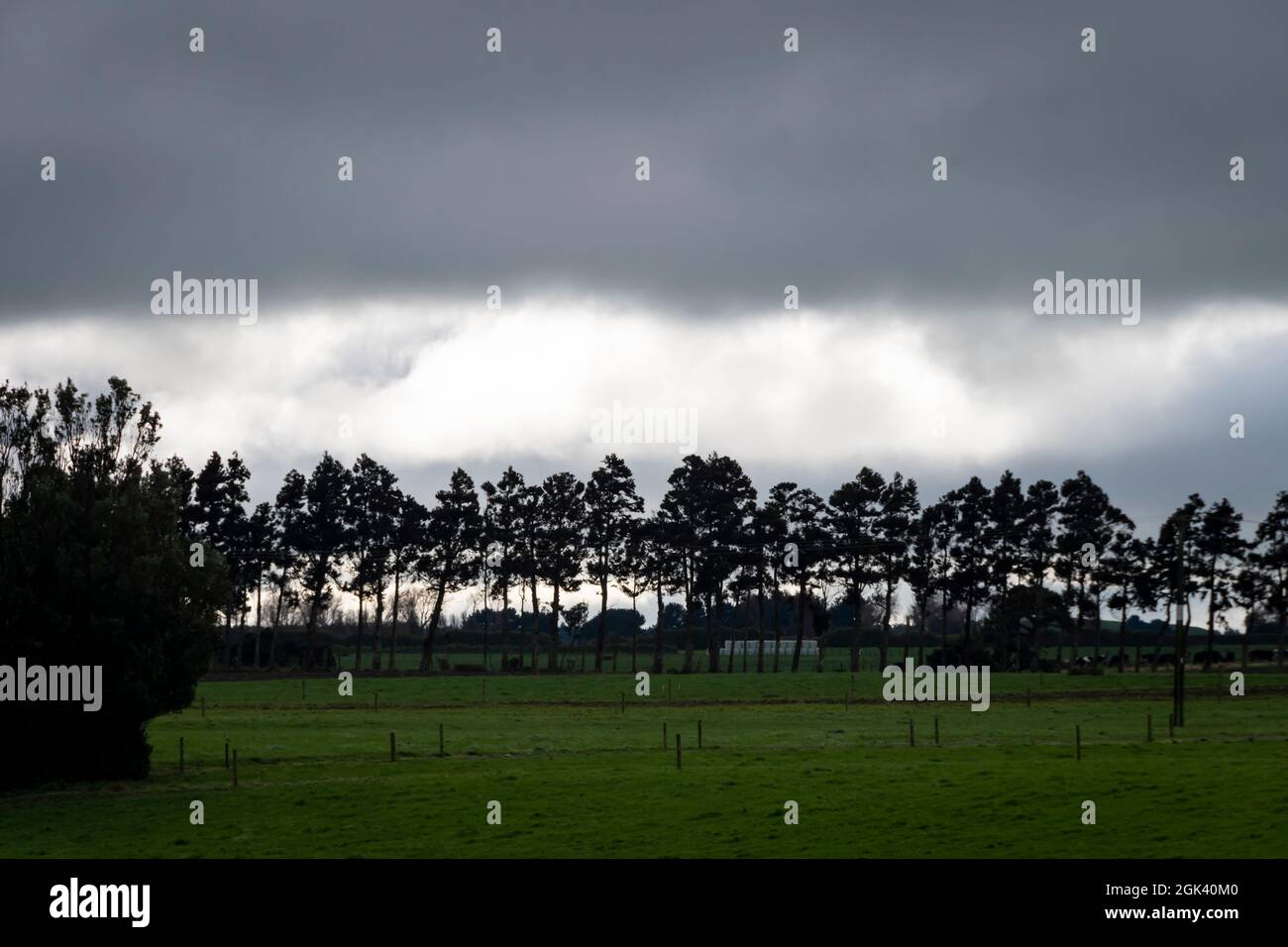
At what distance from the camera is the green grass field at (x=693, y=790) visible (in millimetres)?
41500

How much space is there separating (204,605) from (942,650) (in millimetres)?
101756

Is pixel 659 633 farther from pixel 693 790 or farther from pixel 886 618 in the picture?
pixel 693 790

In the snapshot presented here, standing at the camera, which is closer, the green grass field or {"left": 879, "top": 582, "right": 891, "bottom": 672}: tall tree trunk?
the green grass field

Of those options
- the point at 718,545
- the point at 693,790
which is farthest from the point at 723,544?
the point at 693,790

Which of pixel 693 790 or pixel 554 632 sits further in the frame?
pixel 554 632

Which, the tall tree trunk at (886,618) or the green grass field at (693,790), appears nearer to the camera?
the green grass field at (693,790)

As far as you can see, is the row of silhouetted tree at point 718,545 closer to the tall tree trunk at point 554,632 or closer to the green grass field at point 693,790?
the tall tree trunk at point 554,632

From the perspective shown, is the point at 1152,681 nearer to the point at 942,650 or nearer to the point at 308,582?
the point at 942,650

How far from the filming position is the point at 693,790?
50.8 metres

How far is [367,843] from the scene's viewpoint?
4247 centimetres

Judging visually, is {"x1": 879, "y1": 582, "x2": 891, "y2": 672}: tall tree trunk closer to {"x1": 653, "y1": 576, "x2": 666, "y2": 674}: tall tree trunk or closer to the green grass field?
{"x1": 653, "y1": 576, "x2": 666, "y2": 674}: tall tree trunk

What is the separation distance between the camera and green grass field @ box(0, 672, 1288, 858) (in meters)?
41.5

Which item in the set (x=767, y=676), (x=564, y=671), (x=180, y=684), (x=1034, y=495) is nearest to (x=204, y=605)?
(x=180, y=684)
